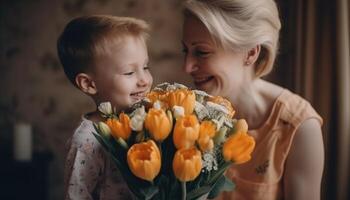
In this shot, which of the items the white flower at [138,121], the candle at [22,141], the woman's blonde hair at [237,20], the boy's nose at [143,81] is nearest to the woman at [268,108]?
the woman's blonde hair at [237,20]

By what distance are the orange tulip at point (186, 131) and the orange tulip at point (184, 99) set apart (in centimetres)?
4

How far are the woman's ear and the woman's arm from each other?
24 cm

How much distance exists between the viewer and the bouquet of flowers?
0.81m

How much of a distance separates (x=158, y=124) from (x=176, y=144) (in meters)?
0.05

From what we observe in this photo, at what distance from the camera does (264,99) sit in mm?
1453

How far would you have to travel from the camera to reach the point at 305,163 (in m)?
1.32

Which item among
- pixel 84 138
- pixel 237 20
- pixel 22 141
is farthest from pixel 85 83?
pixel 22 141

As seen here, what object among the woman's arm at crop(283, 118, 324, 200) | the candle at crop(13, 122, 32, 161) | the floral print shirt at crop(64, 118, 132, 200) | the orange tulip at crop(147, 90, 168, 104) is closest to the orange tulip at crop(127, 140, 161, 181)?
the orange tulip at crop(147, 90, 168, 104)

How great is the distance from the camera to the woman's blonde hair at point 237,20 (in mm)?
1308

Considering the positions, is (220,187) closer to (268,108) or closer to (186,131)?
(186,131)

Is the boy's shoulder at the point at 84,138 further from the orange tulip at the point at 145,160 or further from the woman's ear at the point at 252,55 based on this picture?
the woman's ear at the point at 252,55

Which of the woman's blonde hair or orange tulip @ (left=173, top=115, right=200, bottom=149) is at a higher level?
the woman's blonde hair

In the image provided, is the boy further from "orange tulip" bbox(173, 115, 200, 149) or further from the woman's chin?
"orange tulip" bbox(173, 115, 200, 149)

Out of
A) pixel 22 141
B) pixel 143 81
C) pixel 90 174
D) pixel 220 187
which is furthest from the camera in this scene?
pixel 22 141
